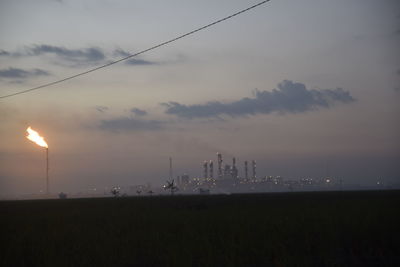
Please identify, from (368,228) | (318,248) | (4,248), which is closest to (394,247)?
(318,248)

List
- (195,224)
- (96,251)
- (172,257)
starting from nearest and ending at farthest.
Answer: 1. (172,257)
2. (96,251)
3. (195,224)

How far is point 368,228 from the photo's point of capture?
21469 millimetres

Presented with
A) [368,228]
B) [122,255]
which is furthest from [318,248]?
[122,255]

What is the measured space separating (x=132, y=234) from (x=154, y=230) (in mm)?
1760

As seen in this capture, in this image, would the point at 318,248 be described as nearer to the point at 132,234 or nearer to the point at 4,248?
the point at 132,234

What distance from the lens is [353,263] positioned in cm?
1512

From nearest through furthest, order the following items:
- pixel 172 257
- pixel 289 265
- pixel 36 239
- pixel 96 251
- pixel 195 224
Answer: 1. pixel 289 265
2. pixel 172 257
3. pixel 96 251
4. pixel 36 239
5. pixel 195 224

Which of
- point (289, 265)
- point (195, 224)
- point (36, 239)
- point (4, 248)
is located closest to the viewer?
point (289, 265)

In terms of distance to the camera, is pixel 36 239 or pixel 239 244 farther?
pixel 36 239

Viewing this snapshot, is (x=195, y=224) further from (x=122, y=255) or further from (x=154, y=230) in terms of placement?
(x=122, y=255)

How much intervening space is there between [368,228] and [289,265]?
8.97 meters

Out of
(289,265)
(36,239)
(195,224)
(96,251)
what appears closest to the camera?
(289,265)

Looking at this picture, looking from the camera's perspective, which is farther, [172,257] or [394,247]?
[394,247]

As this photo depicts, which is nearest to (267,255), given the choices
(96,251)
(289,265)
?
(289,265)
